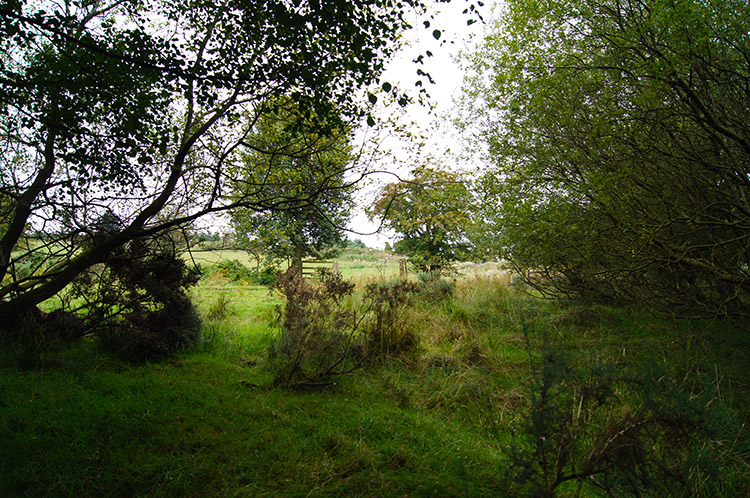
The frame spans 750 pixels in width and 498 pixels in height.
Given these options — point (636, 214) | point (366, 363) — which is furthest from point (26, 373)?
point (636, 214)

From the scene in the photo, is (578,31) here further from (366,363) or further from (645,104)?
(366,363)

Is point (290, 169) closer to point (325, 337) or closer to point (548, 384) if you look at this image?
point (325, 337)

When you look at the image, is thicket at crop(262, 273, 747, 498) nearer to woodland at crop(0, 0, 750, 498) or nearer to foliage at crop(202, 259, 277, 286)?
woodland at crop(0, 0, 750, 498)

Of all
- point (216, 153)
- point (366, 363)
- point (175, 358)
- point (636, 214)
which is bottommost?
A: point (366, 363)

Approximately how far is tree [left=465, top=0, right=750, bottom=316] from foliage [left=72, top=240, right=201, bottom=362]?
5039 millimetres

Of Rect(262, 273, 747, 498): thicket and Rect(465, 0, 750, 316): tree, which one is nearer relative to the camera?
Rect(262, 273, 747, 498): thicket

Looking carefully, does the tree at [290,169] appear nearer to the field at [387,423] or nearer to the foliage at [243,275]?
the field at [387,423]

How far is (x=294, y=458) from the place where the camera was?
287 cm

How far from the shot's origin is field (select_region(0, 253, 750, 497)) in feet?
6.48

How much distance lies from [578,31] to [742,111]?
2200 mm

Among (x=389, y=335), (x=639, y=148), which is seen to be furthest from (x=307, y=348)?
(x=639, y=148)

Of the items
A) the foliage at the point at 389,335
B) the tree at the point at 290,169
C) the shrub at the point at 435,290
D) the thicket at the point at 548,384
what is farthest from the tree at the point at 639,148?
the shrub at the point at 435,290

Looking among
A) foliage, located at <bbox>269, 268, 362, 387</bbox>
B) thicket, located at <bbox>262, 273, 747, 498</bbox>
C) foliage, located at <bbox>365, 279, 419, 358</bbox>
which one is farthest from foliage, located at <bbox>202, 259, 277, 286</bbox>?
foliage, located at <bbox>269, 268, 362, 387</bbox>

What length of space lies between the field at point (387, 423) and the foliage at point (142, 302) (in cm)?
26
